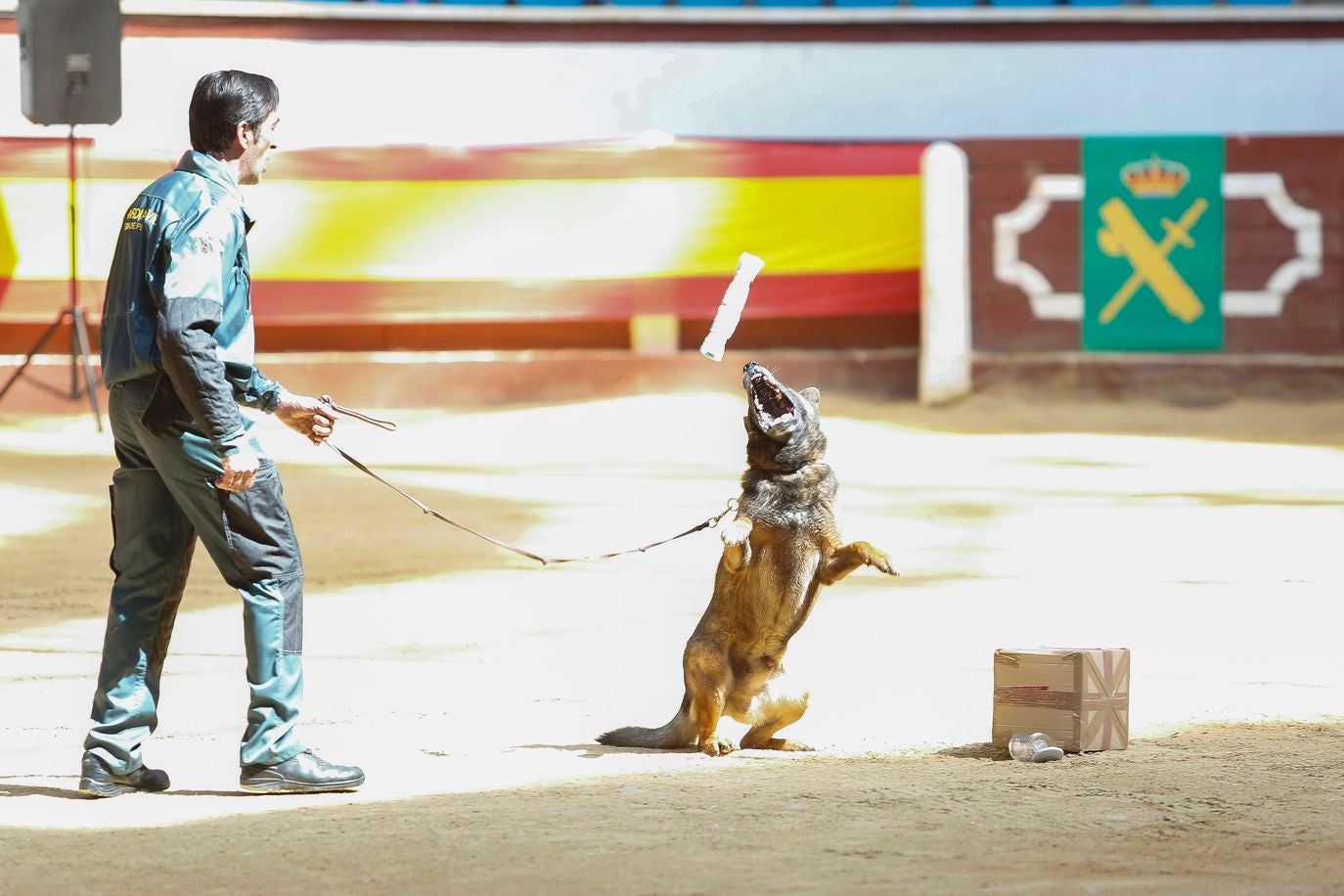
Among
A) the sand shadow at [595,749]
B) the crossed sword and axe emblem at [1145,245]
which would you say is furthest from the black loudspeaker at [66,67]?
the sand shadow at [595,749]

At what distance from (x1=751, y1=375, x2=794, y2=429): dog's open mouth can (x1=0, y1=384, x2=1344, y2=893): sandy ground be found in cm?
109

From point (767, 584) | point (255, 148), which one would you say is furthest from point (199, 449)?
point (767, 584)

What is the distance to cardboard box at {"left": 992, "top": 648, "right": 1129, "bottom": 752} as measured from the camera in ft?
18.9

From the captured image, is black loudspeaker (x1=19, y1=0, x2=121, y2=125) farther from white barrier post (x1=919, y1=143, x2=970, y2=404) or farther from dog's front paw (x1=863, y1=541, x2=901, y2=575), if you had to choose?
dog's front paw (x1=863, y1=541, x2=901, y2=575)

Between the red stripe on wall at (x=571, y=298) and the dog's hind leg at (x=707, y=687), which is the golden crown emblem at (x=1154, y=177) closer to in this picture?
the red stripe on wall at (x=571, y=298)

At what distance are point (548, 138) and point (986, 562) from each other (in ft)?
32.8

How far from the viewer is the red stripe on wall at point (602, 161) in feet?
58.3

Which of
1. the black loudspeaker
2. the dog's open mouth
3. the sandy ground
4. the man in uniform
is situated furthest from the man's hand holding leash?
the black loudspeaker

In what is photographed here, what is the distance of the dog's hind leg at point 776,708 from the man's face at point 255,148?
227cm

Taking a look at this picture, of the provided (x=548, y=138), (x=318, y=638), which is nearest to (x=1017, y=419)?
(x=548, y=138)

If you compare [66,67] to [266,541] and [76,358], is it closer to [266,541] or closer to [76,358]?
[76,358]

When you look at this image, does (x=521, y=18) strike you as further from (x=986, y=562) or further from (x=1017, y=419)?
(x=986, y=562)

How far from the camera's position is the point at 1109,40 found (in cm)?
1933

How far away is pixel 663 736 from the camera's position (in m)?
6.00
